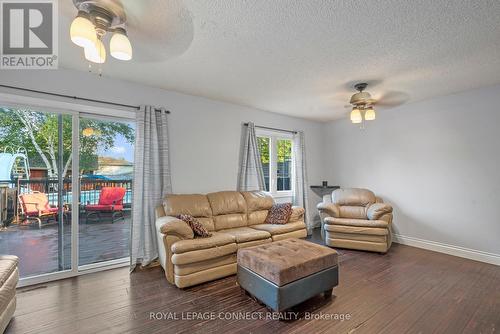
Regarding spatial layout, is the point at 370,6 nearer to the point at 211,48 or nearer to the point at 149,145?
the point at 211,48

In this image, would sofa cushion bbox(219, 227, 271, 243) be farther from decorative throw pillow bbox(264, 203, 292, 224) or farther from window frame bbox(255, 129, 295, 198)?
window frame bbox(255, 129, 295, 198)

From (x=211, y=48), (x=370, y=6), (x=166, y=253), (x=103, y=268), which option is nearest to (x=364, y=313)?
(x=166, y=253)

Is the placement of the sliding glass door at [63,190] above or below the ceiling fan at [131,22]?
below

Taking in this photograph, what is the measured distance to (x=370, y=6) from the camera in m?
1.74

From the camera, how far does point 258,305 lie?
7.25ft

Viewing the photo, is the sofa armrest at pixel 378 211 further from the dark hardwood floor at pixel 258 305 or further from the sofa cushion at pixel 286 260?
the sofa cushion at pixel 286 260

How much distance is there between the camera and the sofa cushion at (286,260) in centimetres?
201

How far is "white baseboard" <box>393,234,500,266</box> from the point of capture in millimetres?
3229

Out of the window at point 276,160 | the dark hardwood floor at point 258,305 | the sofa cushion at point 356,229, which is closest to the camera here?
the dark hardwood floor at point 258,305

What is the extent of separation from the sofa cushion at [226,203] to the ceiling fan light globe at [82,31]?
7.98 feet

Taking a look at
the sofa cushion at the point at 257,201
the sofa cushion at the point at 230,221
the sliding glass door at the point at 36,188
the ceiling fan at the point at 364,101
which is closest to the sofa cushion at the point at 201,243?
the sofa cushion at the point at 230,221

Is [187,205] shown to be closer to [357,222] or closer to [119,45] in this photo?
[119,45]

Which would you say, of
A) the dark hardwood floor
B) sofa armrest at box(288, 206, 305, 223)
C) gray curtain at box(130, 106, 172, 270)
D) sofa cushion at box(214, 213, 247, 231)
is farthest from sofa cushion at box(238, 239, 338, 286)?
gray curtain at box(130, 106, 172, 270)

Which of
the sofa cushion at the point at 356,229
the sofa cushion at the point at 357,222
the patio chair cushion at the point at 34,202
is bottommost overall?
the sofa cushion at the point at 356,229
